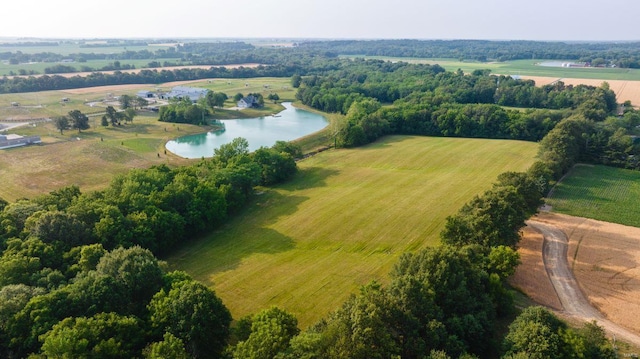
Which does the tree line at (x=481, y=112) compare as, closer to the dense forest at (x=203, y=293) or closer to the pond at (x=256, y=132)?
the pond at (x=256, y=132)

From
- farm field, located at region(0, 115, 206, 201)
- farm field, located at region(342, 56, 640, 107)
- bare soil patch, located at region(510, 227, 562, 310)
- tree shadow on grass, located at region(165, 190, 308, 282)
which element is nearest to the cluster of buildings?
farm field, located at region(0, 115, 206, 201)

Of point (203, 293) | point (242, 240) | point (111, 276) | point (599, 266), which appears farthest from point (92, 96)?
point (599, 266)

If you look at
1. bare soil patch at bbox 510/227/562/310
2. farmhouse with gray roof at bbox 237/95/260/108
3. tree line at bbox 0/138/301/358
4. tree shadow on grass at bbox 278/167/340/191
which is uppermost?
farmhouse with gray roof at bbox 237/95/260/108

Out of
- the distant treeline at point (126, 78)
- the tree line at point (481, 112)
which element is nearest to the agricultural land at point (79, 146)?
the distant treeline at point (126, 78)

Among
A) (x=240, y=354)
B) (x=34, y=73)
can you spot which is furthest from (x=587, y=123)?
(x=34, y=73)

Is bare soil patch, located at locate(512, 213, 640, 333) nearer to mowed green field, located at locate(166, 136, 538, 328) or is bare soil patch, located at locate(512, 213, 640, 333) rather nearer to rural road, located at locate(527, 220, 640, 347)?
rural road, located at locate(527, 220, 640, 347)

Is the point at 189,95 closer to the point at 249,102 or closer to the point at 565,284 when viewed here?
the point at 249,102
